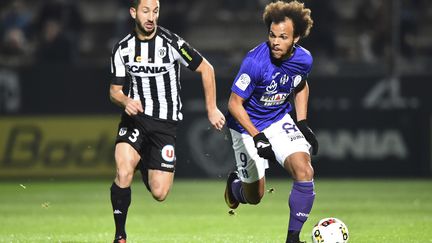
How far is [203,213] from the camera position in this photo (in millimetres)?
12766

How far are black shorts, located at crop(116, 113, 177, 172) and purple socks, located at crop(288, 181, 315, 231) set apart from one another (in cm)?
136

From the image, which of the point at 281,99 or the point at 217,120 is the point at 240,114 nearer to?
the point at 217,120

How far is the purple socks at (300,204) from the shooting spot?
27.5 ft

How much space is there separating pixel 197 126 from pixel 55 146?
252 cm

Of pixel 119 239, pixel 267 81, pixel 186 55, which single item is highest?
pixel 186 55

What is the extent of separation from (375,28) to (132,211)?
21.1 ft

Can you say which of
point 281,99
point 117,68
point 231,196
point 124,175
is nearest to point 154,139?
point 124,175

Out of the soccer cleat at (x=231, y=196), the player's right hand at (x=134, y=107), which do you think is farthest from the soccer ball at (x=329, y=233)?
the soccer cleat at (x=231, y=196)

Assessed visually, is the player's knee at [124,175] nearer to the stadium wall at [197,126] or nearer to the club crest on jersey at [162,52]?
the club crest on jersey at [162,52]

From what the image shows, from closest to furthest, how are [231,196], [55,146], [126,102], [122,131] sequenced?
[126,102] → [122,131] → [231,196] → [55,146]

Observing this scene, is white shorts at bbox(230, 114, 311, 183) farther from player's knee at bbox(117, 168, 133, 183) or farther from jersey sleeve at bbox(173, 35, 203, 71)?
player's knee at bbox(117, 168, 133, 183)

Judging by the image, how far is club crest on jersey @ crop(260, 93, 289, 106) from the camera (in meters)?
9.02

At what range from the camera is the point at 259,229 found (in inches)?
425

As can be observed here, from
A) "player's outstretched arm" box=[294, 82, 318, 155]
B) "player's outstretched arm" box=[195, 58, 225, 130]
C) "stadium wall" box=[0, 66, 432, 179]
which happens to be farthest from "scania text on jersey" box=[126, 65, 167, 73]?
"stadium wall" box=[0, 66, 432, 179]
